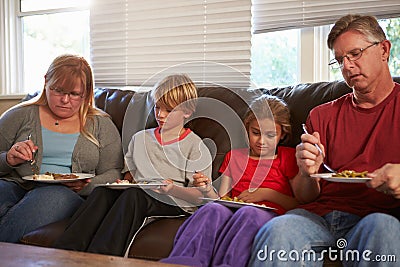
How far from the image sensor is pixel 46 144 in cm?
254

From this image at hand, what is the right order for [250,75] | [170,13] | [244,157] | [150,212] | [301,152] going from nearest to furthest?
[301,152]
[150,212]
[244,157]
[250,75]
[170,13]

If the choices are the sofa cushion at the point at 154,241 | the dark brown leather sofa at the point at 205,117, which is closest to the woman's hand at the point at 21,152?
the dark brown leather sofa at the point at 205,117

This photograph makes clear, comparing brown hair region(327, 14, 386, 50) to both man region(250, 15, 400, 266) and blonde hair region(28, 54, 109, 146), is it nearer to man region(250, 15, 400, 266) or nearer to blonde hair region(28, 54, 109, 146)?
man region(250, 15, 400, 266)

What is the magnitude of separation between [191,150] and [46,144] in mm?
635

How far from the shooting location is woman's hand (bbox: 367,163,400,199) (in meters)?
1.65

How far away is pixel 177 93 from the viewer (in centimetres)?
243

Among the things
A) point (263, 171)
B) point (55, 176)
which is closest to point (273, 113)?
point (263, 171)

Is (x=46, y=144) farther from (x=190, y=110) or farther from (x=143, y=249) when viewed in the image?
(x=143, y=249)

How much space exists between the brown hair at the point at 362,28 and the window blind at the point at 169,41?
0.94 metres

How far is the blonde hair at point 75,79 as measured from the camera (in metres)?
2.51

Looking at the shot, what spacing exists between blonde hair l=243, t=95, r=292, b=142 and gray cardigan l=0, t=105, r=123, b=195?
1.97 feet

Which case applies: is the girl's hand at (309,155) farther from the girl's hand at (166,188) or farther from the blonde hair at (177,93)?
the blonde hair at (177,93)

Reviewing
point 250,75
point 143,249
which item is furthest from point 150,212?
point 250,75

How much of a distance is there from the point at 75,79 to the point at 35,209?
23.3 inches
